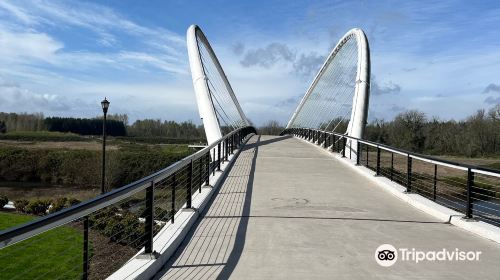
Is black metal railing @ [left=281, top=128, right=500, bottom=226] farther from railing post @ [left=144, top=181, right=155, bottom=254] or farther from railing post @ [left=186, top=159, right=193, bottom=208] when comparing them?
railing post @ [left=144, top=181, right=155, bottom=254]

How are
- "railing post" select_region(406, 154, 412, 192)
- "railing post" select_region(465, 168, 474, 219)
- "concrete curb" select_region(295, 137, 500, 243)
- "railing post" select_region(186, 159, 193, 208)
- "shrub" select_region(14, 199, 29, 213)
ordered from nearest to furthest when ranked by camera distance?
"concrete curb" select_region(295, 137, 500, 243) < "railing post" select_region(465, 168, 474, 219) < "railing post" select_region(186, 159, 193, 208) < "railing post" select_region(406, 154, 412, 192) < "shrub" select_region(14, 199, 29, 213)

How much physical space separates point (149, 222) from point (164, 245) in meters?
0.53

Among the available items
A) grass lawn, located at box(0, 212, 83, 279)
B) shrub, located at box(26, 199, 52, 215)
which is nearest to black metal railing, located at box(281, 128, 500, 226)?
grass lawn, located at box(0, 212, 83, 279)

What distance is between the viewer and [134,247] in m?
16.7

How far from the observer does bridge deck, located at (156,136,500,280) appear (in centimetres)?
480

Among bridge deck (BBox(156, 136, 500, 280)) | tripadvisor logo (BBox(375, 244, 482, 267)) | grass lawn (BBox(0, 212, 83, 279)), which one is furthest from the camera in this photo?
grass lawn (BBox(0, 212, 83, 279))

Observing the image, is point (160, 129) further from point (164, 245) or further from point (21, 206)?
point (164, 245)

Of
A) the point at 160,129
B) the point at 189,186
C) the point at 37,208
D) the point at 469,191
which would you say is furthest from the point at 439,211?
Answer: the point at 160,129

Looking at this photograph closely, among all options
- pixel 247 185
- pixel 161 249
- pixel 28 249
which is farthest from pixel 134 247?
pixel 161 249

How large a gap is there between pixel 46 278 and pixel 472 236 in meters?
11.5

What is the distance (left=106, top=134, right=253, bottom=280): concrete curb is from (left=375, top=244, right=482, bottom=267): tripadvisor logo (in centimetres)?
230

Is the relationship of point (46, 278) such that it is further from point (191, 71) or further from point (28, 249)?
point (191, 71)

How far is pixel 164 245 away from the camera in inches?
211

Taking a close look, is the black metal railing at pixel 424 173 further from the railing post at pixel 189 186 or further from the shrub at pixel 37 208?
the shrub at pixel 37 208
